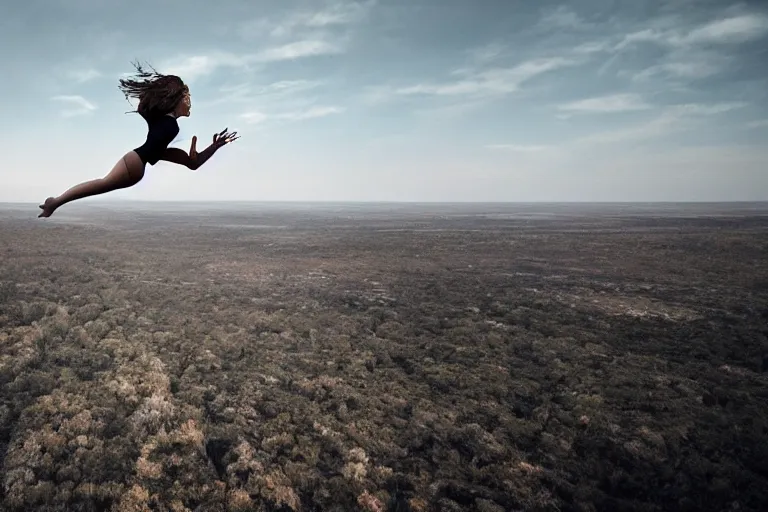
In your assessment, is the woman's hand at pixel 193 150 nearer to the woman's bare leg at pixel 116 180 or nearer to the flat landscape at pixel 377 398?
the woman's bare leg at pixel 116 180

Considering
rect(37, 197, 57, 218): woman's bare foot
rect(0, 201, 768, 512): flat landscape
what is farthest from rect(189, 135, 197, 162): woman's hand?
rect(0, 201, 768, 512): flat landscape

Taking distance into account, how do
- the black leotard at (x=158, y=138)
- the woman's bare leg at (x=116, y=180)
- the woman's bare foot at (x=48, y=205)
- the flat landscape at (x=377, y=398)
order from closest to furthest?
the woman's bare leg at (x=116, y=180), the black leotard at (x=158, y=138), the woman's bare foot at (x=48, y=205), the flat landscape at (x=377, y=398)

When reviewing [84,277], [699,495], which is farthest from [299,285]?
[699,495]

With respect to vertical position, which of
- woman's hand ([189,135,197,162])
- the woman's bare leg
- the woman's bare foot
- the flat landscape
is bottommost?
the flat landscape

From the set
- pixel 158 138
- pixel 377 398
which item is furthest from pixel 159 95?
pixel 377 398

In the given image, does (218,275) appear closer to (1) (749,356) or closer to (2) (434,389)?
(2) (434,389)

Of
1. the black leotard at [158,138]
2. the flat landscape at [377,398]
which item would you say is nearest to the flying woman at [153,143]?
the black leotard at [158,138]

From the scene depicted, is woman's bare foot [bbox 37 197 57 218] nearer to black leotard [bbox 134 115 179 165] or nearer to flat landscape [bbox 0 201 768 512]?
black leotard [bbox 134 115 179 165]

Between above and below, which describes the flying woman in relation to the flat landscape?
above
